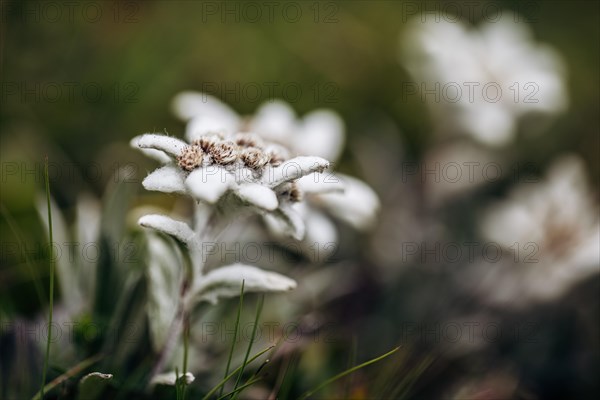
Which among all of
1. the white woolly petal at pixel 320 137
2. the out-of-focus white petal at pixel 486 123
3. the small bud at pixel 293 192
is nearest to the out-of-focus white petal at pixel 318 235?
the white woolly petal at pixel 320 137

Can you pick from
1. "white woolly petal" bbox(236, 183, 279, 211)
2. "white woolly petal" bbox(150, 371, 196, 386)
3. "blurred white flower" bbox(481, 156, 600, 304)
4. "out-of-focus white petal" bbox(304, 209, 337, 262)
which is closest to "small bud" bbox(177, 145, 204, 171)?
"white woolly petal" bbox(236, 183, 279, 211)

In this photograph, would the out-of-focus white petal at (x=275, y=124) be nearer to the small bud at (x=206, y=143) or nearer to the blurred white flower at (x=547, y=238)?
the small bud at (x=206, y=143)

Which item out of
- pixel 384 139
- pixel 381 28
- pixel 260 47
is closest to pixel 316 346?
pixel 384 139

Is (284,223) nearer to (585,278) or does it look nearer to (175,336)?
(175,336)

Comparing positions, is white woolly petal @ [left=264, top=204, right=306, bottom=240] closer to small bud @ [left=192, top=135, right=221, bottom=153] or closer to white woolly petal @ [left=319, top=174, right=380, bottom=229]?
small bud @ [left=192, top=135, right=221, bottom=153]

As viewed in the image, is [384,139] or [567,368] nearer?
[567,368]
